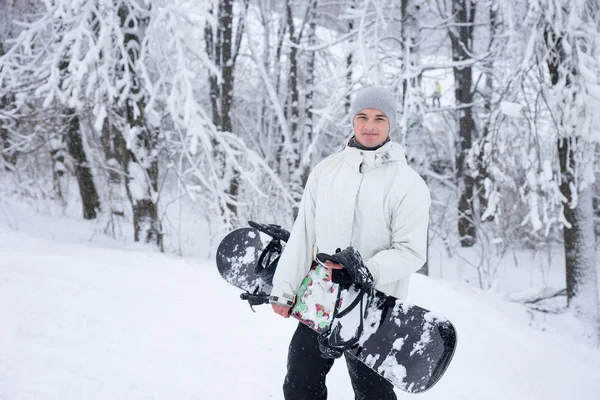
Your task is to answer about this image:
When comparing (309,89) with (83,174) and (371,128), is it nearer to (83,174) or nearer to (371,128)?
(83,174)

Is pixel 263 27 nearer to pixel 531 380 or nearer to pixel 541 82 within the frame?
pixel 541 82

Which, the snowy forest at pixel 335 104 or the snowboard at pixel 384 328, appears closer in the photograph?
the snowboard at pixel 384 328

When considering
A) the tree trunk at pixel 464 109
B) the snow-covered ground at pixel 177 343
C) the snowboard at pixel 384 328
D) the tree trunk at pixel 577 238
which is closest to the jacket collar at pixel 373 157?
the snowboard at pixel 384 328

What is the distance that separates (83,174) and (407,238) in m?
10.7

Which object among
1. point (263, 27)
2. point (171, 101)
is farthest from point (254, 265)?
point (263, 27)

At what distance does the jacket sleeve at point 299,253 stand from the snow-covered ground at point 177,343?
104cm

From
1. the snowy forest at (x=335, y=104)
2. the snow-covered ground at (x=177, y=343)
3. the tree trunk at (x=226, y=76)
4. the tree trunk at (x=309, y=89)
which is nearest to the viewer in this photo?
the snow-covered ground at (x=177, y=343)

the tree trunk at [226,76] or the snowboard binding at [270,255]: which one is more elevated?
the tree trunk at [226,76]

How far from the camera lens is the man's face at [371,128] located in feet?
5.78

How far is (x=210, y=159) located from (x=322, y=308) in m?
4.43

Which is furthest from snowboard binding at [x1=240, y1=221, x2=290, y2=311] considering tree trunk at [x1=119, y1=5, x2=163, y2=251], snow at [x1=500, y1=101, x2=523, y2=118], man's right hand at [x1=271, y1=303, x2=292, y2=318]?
tree trunk at [x1=119, y1=5, x2=163, y2=251]

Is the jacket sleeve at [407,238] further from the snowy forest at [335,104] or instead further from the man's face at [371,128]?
the snowy forest at [335,104]

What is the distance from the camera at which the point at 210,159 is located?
19.4ft

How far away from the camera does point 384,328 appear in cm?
170
